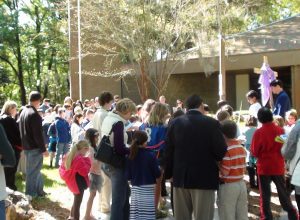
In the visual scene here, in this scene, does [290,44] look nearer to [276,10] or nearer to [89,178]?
[276,10]

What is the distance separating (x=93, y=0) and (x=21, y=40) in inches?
870

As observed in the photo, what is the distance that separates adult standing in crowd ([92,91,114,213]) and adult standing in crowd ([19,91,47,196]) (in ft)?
4.68

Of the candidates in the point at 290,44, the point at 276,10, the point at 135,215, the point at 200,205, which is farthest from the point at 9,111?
the point at 276,10

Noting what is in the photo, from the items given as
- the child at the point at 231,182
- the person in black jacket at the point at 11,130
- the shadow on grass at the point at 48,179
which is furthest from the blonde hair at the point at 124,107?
the shadow on grass at the point at 48,179

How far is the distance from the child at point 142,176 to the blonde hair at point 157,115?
1020 mm

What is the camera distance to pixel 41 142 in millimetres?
8523

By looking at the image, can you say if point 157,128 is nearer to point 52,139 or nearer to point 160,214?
point 160,214

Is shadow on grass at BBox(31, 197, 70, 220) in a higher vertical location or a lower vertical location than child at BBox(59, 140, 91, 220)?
lower

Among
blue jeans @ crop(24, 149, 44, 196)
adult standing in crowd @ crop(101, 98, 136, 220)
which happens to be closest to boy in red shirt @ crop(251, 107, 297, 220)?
adult standing in crowd @ crop(101, 98, 136, 220)

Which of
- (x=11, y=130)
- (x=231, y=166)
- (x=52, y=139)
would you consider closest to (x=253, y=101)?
(x=231, y=166)

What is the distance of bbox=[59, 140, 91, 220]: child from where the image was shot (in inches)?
272

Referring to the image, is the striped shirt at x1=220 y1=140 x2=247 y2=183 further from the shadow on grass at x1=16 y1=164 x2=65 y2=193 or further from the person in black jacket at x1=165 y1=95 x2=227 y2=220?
the shadow on grass at x1=16 y1=164 x2=65 y2=193

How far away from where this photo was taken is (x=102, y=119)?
7332mm

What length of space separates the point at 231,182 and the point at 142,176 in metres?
1.16
